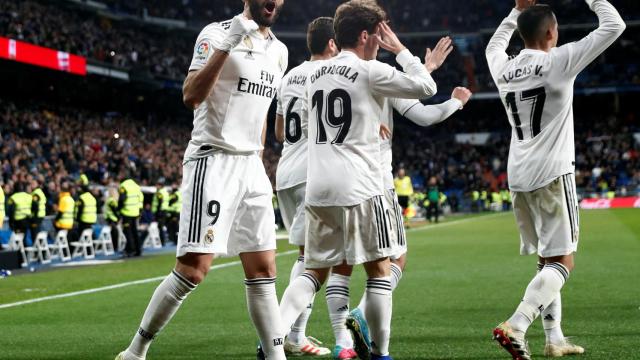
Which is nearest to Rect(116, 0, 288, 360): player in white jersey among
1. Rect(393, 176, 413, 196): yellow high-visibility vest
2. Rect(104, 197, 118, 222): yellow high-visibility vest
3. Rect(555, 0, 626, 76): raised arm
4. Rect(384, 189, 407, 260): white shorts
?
Rect(384, 189, 407, 260): white shorts

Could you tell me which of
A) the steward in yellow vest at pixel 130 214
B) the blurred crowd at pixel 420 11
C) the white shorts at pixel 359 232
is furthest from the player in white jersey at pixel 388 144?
the blurred crowd at pixel 420 11

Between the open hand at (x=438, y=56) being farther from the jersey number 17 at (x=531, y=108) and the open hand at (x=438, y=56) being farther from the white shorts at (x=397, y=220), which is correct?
the white shorts at (x=397, y=220)

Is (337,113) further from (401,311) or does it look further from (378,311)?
(401,311)

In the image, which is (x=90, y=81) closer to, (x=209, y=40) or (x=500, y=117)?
(x=500, y=117)

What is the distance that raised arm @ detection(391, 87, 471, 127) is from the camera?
6.30m

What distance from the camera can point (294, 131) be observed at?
728cm

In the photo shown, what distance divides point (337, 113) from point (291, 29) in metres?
56.6

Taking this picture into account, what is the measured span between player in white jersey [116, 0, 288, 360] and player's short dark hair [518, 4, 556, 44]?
1.88 m

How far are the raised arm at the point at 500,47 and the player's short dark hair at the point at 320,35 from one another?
1210 millimetres

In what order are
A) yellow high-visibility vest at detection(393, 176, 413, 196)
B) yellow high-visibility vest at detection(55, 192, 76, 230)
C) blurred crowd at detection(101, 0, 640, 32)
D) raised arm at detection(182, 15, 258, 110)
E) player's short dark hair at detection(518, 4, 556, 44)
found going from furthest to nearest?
blurred crowd at detection(101, 0, 640, 32) < yellow high-visibility vest at detection(393, 176, 413, 196) < yellow high-visibility vest at detection(55, 192, 76, 230) < player's short dark hair at detection(518, 4, 556, 44) < raised arm at detection(182, 15, 258, 110)

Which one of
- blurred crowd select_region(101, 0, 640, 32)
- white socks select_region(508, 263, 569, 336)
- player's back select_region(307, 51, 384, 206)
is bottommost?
white socks select_region(508, 263, 569, 336)

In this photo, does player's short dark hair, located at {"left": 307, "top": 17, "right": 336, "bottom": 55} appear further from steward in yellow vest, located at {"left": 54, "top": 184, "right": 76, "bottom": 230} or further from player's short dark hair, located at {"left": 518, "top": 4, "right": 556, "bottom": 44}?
steward in yellow vest, located at {"left": 54, "top": 184, "right": 76, "bottom": 230}

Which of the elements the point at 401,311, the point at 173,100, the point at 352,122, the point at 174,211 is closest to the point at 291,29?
the point at 173,100

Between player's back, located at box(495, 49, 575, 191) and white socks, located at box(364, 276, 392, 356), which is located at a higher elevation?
player's back, located at box(495, 49, 575, 191)
